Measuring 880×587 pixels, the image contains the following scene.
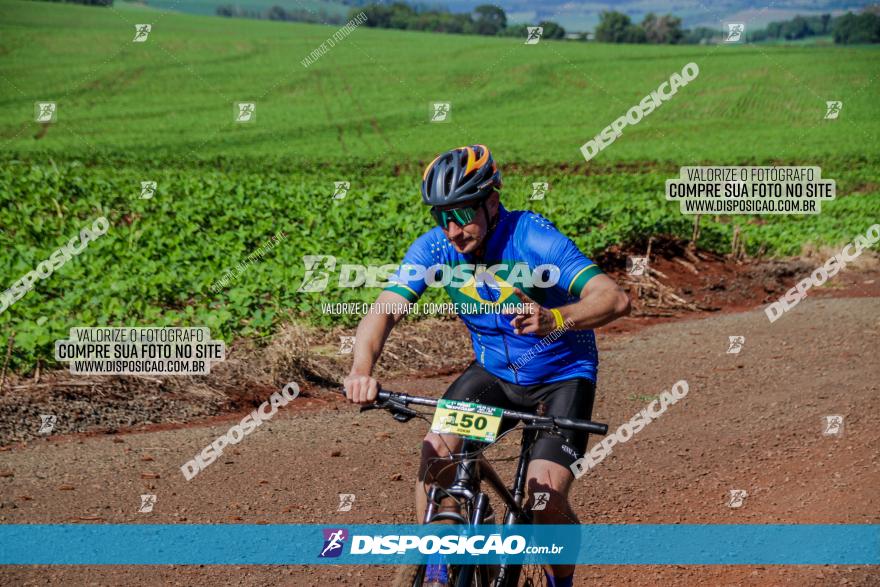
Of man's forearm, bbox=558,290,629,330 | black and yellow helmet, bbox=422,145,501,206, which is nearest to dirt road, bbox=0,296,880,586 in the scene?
man's forearm, bbox=558,290,629,330

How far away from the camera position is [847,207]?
28.4 metres

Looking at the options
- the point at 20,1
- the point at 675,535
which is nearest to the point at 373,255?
the point at 675,535

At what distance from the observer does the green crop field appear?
514 inches

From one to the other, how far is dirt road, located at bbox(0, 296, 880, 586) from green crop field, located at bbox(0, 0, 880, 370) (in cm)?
248

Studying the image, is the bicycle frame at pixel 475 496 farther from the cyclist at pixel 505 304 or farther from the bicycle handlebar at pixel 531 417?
the bicycle handlebar at pixel 531 417

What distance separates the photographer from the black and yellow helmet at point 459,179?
484 centimetres

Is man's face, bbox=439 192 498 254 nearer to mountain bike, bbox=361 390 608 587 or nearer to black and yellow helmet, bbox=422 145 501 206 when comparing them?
black and yellow helmet, bbox=422 145 501 206

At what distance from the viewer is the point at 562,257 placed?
5023 millimetres

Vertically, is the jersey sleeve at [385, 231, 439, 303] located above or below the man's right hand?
above

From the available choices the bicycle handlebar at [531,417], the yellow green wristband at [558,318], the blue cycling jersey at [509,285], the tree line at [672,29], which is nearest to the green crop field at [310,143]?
the blue cycling jersey at [509,285]

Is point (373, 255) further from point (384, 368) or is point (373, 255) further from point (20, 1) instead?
point (20, 1)

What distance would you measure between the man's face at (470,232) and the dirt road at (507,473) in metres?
2.46

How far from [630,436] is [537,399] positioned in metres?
4.27

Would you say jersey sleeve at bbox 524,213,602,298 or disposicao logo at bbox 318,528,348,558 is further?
disposicao logo at bbox 318,528,348,558
